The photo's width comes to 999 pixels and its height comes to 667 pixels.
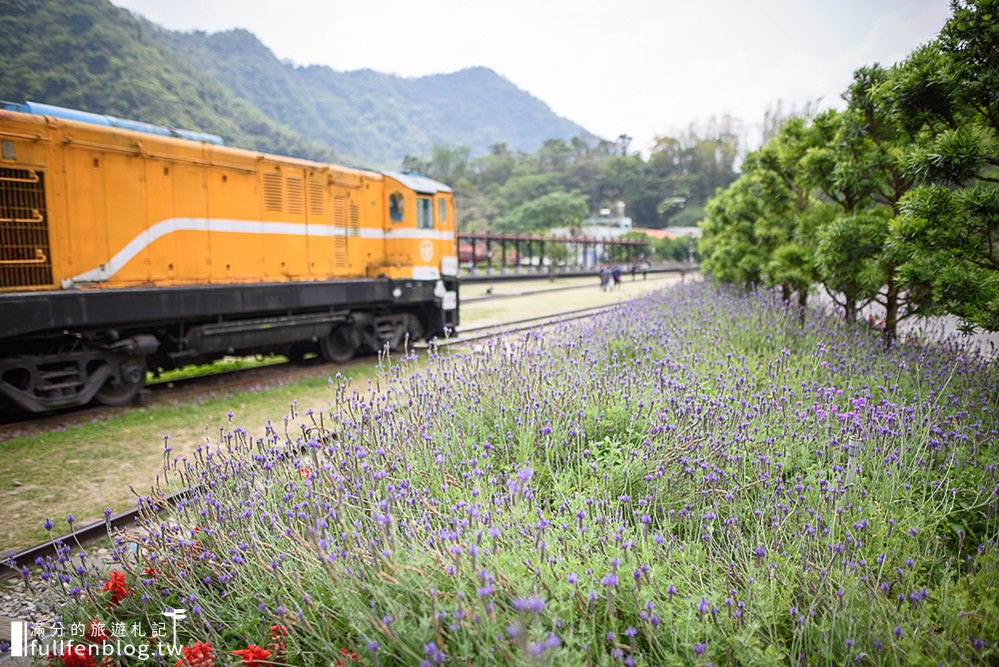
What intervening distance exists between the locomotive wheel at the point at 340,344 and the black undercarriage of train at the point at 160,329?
0.02 metres

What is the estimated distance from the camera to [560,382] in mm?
4672

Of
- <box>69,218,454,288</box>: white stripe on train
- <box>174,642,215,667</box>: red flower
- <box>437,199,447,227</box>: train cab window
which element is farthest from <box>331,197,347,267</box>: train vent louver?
<box>174,642,215,667</box>: red flower

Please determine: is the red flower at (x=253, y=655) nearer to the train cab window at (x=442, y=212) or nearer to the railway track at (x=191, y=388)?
the railway track at (x=191, y=388)

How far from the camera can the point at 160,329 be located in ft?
27.0

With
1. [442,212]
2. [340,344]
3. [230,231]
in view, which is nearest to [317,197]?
[230,231]

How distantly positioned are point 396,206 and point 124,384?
6.09m

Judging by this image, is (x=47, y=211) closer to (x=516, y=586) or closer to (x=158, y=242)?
(x=158, y=242)

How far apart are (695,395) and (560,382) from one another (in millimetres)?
1094

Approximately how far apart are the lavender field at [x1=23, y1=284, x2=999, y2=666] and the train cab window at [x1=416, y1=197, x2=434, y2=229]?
765 centimetres

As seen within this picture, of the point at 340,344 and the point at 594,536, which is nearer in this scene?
the point at 594,536

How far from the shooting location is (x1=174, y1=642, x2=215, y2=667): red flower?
2211 mm

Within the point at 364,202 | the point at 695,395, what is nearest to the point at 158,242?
the point at 364,202

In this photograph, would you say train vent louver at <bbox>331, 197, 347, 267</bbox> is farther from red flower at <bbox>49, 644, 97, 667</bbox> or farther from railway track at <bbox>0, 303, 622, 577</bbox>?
red flower at <bbox>49, 644, 97, 667</bbox>

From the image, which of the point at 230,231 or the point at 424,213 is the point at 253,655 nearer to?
the point at 230,231
